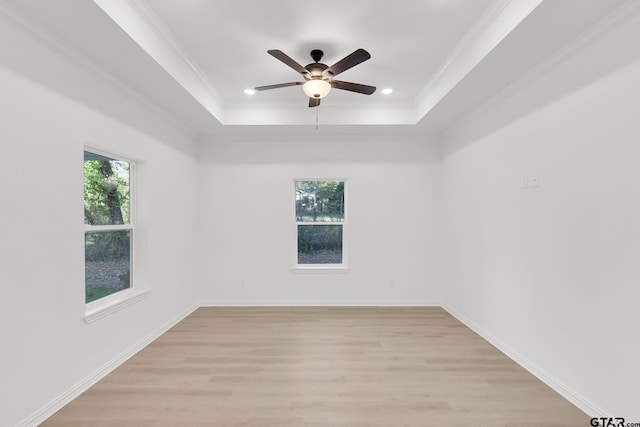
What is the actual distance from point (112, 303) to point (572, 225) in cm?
382

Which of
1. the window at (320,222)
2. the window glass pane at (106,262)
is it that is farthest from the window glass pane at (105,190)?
the window at (320,222)

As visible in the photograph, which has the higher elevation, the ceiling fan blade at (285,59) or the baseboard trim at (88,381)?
the ceiling fan blade at (285,59)

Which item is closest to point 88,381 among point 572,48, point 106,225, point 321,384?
point 106,225

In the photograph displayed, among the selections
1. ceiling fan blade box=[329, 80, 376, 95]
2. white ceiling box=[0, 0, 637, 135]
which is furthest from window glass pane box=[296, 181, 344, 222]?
ceiling fan blade box=[329, 80, 376, 95]

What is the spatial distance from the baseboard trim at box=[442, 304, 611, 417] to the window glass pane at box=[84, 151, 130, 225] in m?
4.00

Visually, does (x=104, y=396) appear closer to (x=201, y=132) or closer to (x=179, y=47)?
(x=179, y=47)

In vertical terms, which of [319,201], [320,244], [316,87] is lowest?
[320,244]

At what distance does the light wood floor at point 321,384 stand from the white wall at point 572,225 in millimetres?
340

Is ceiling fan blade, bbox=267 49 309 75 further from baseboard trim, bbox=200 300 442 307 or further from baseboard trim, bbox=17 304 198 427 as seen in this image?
baseboard trim, bbox=200 300 442 307

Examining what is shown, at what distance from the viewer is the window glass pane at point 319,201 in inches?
183

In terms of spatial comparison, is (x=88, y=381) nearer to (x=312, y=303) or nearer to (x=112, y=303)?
(x=112, y=303)

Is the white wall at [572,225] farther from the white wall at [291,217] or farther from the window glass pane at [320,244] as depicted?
the window glass pane at [320,244]

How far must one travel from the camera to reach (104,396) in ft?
7.29

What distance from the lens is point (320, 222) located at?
15.3ft
